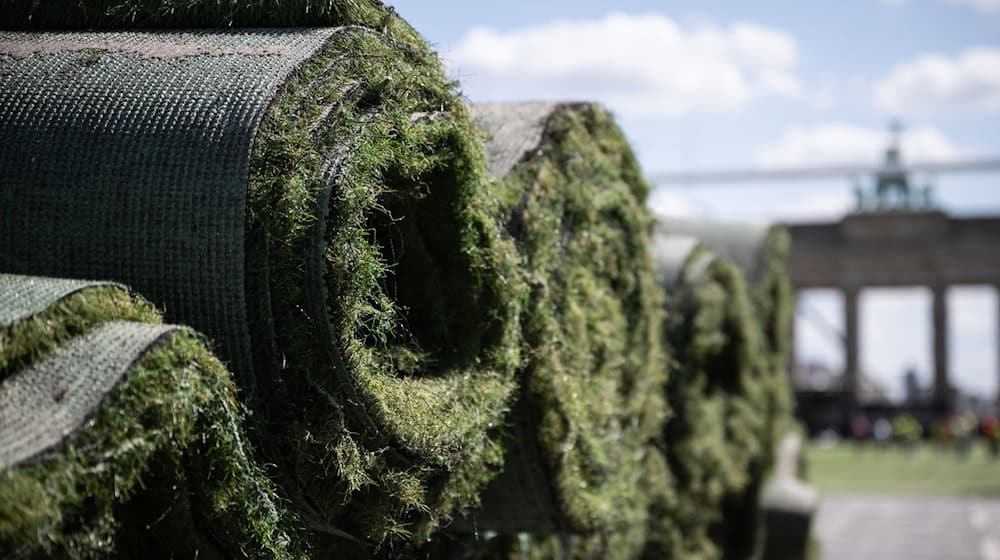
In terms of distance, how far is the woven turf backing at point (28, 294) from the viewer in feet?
10.4

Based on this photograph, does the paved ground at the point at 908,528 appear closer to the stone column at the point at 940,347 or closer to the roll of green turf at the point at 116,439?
the roll of green turf at the point at 116,439

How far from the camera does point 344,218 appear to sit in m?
3.82

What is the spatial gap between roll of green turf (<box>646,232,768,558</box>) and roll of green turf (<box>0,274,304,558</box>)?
535cm

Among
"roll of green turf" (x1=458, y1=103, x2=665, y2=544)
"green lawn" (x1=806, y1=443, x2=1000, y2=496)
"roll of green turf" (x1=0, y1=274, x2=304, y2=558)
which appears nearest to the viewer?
"roll of green turf" (x1=0, y1=274, x2=304, y2=558)

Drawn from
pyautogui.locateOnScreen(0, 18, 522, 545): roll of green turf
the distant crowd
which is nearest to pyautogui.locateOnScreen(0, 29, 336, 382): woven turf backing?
pyautogui.locateOnScreen(0, 18, 522, 545): roll of green turf

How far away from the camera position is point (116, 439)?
298 centimetres

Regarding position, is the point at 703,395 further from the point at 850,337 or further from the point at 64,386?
the point at 850,337

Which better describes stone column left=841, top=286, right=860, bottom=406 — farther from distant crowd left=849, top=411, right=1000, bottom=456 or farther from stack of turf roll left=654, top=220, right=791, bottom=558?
stack of turf roll left=654, top=220, right=791, bottom=558

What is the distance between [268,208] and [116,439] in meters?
0.94

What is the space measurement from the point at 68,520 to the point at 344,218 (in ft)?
4.25

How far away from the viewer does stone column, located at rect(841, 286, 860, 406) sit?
41094 mm

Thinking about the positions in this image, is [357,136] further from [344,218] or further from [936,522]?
[936,522]

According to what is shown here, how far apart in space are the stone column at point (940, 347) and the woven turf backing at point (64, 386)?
40.1m

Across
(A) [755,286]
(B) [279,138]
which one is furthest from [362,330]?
(A) [755,286]
